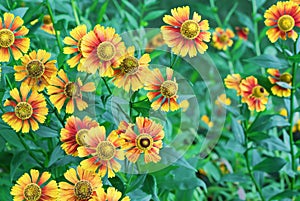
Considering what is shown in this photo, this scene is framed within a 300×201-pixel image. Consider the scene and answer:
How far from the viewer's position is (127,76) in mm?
646

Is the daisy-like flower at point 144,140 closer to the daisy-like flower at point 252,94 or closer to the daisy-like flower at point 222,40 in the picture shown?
the daisy-like flower at point 252,94

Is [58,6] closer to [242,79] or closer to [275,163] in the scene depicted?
[242,79]

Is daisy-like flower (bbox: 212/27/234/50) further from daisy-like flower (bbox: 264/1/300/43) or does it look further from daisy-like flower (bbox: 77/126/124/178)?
daisy-like flower (bbox: 77/126/124/178)

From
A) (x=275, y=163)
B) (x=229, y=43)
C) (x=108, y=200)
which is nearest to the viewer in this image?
(x=108, y=200)

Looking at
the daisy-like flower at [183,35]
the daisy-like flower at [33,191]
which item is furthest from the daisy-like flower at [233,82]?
the daisy-like flower at [33,191]

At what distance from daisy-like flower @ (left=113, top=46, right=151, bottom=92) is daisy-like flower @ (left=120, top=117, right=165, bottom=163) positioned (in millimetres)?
Answer: 43

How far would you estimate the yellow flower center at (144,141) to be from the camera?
2.05 ft

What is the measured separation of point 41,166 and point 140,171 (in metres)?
0.21

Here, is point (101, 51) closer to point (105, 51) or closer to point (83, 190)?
point (105, 51)

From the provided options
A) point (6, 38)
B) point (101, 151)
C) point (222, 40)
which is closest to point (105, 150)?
point (101, 151)

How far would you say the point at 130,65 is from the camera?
2.11 ft

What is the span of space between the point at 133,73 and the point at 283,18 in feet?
0.82

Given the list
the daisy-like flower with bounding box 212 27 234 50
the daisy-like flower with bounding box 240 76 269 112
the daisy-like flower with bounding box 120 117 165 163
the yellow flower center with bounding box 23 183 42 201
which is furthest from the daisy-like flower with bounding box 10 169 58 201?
the daisy-like flower with bounding box 212 27 234 50

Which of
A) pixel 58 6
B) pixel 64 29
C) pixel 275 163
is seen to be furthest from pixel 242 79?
pixel 58 6
